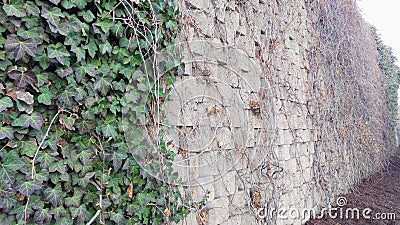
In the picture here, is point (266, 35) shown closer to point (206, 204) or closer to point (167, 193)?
point (206, 204)

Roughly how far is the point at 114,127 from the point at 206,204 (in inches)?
34.9

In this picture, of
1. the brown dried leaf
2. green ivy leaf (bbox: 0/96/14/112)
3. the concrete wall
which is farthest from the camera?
the concrete wall

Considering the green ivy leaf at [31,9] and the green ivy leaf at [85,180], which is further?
the green ivy leaf at [85,180]

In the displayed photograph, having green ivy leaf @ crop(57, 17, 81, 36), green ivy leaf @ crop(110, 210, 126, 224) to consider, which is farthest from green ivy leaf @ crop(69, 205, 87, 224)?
green ivy leaf @ crop(57, 17, 81, 36)

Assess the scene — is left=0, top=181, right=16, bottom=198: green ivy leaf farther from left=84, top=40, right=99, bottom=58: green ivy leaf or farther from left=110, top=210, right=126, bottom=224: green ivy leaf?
left=84, top=40, right=99, bottom=58: green ivy leaf

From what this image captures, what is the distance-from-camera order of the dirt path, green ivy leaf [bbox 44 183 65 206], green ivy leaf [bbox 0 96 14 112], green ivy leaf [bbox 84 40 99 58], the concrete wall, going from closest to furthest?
green ivy leaf [bbox 0 96 14 112], green ivy leaf [bbox 44 183 65 206], green ivy leaf [bbox 84 40 99 58], the concrete wall, the dirt path

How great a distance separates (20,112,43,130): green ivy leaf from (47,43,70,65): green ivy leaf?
0.70 feet

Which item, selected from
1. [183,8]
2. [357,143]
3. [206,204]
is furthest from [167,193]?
[357,143]

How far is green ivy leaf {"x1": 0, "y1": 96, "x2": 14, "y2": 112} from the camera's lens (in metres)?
1.14

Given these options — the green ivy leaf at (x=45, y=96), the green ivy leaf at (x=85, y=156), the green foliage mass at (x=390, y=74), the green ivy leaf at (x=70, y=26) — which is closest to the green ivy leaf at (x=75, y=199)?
the green ivy leaf at (x=85, y=156)

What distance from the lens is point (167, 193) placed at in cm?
169

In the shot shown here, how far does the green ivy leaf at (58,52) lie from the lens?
1.25 metres

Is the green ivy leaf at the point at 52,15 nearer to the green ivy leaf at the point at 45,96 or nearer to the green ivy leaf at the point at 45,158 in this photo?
the green ivy leaf at the point at 45,96

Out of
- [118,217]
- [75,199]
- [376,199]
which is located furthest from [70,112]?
[376,199]
